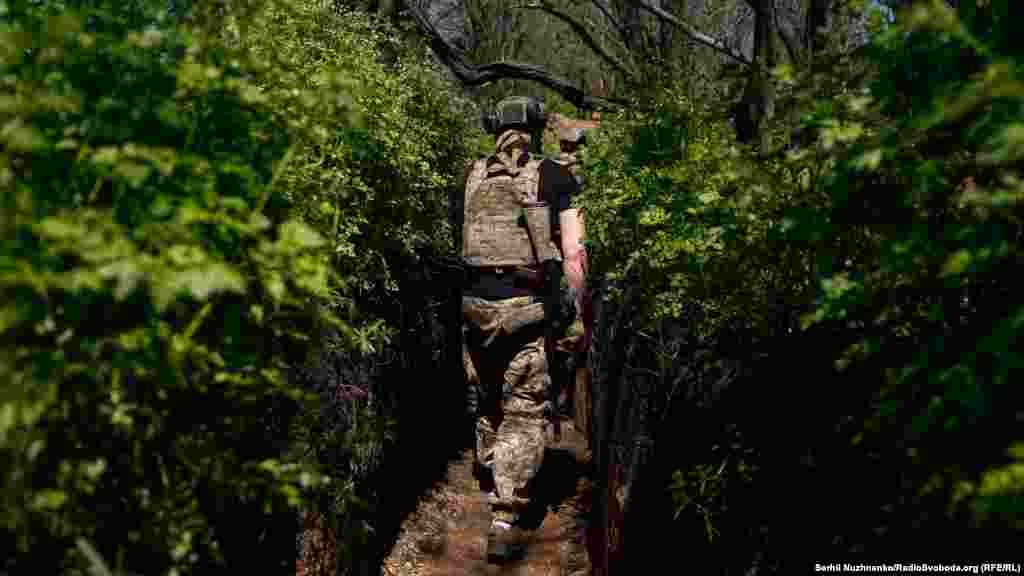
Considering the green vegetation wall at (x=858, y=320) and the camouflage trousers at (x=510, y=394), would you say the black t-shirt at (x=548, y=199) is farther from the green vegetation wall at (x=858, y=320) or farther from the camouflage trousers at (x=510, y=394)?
the green vegetation wall at (x=858, y=320)

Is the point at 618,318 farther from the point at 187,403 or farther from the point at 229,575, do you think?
the point at 187,403

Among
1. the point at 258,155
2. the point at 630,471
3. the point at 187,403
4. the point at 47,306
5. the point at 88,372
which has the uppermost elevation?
the point at 258,155

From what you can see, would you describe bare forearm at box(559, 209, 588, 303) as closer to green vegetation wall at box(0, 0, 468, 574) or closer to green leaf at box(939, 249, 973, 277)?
green vegetation wall at box(0, 0, 468, 574)

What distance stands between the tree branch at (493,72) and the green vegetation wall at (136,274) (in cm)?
879

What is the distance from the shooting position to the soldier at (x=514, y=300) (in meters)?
5.89

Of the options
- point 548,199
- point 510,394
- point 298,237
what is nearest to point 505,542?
point 510,394

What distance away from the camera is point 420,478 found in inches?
259

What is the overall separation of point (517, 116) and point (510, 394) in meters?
1.98

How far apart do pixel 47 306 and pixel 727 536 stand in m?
2.13

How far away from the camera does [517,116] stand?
6371 millimetres

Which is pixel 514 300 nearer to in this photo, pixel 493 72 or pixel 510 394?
pixel 510 394

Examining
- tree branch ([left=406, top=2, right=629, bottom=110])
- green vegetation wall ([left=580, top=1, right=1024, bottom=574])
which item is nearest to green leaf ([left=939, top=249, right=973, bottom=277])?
green vegetation wall ([left=580, top=1, right=1024, bottom=574])

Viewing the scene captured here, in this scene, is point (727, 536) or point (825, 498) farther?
point (727, 536)

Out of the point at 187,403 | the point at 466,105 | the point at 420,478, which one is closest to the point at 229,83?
the point at 187,403
